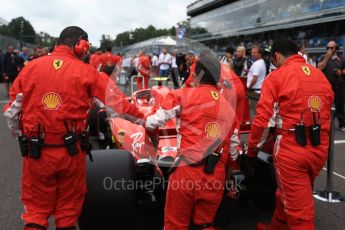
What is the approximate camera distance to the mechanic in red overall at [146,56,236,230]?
301 centimetres

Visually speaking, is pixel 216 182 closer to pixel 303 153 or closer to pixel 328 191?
pixel 303 153

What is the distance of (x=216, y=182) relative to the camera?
3059 mm

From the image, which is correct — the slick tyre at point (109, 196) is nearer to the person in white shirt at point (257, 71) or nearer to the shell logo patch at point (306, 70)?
the shell logo patch at point (306, 70)

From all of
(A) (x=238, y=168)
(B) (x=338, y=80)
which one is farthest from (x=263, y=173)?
(B) (x=338, y=80)

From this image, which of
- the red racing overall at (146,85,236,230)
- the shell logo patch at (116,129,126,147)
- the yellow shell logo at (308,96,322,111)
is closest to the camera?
the red racing overall at (146,85,236,230)

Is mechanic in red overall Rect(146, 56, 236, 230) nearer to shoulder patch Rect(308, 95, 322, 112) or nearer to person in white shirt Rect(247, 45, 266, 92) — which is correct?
shoulder patch Rect(308, 95, 322, 112)

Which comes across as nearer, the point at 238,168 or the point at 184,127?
the point at 184,127

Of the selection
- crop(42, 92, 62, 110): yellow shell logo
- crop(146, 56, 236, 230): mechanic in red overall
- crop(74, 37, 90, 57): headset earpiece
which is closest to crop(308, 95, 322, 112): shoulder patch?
crop(146, 56, 236, 230): mechanic in red overall

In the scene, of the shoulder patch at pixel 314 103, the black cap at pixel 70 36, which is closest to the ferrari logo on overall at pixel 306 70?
the shoulder patch at pixel 314 103

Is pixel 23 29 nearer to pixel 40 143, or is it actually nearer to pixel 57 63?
pixel 57 63

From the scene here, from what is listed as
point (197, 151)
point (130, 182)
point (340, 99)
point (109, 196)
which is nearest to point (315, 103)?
point (197, 151)

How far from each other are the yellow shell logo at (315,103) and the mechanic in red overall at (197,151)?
67cm

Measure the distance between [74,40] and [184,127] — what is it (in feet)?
3.55

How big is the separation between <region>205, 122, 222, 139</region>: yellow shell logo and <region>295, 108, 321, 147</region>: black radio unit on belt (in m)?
0.65
